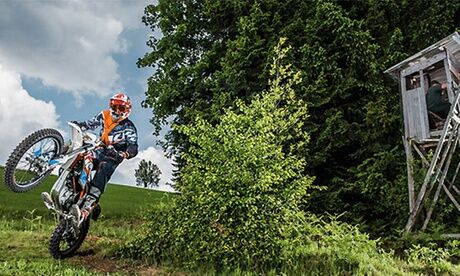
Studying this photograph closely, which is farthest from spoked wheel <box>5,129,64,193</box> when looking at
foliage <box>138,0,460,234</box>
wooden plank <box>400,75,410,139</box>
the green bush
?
wooden plank <box>400,75,410,139</box>

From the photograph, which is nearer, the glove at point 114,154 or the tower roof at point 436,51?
the glove at point 114,154

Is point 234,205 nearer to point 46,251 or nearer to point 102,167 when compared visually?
point 102,167

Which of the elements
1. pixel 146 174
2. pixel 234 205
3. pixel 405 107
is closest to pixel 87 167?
pixel 234 205

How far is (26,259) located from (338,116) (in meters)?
8.83

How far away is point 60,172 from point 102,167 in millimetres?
593

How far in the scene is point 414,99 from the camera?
1180 centimetres

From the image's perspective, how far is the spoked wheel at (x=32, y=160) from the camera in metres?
6.92

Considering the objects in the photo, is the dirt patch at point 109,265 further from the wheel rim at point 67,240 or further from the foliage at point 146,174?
the foliage at point 146,174

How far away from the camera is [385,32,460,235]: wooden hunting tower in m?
10.9

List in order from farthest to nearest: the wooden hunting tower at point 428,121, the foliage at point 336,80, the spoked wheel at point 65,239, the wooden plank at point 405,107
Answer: the foliage at point 336,80, the wooden plank at point 405,107, the wooden hunting tower at point 428,121, the spoked wheel at point 65,239

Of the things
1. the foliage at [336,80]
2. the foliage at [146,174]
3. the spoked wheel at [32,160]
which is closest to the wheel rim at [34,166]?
the spoked wheel at [32,160]

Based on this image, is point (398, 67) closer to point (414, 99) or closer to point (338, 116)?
point (414, 99)

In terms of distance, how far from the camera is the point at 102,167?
24.4 ft

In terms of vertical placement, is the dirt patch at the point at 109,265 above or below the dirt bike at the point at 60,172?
below
